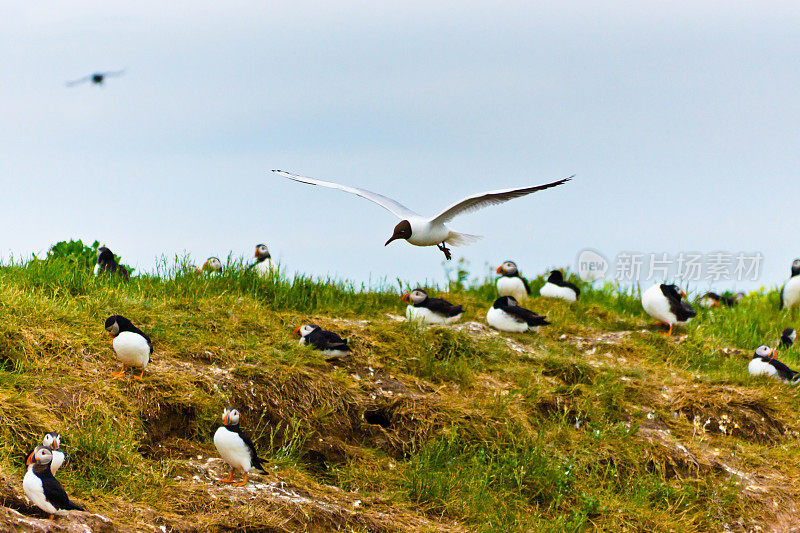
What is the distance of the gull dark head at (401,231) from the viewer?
1124cm

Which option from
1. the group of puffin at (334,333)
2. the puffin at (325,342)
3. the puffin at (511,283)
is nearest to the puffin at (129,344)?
the group of puffin at (334,333)

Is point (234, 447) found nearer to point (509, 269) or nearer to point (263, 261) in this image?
point (263, 261)

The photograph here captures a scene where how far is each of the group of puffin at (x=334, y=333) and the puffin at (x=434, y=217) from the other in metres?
0.74

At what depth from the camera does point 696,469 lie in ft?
29.4

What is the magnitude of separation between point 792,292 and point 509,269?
227 inches

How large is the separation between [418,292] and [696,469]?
410 centimetres

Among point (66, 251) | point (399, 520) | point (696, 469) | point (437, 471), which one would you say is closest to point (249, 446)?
point (399, 520)

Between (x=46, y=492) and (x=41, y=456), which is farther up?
(x=41, y=456)

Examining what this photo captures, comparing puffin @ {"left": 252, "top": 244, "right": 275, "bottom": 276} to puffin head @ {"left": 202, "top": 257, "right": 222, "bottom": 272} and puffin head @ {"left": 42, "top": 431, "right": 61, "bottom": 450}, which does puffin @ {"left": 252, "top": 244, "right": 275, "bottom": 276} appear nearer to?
puffin head @ {"left": 202, "top": 257, "right": 222, "bottom": 272}

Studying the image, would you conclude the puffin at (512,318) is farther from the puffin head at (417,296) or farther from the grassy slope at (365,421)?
the puffin head at (417,296)

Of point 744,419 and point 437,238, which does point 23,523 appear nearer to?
point 437,238

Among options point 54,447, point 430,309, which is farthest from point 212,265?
point 54,447

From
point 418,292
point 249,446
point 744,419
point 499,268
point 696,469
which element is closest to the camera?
point 249,446

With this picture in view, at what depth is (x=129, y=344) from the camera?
7.79 metres
